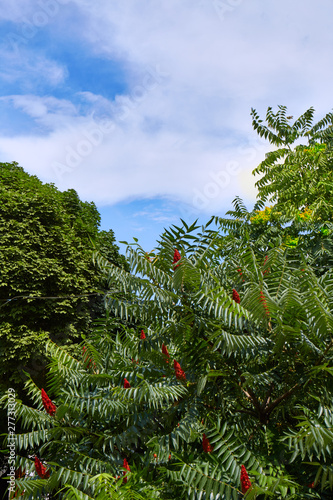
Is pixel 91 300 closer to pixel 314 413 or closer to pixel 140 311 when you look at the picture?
pixel 140 311

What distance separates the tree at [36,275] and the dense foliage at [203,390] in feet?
20.2

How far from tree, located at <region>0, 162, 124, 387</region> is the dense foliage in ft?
20.2

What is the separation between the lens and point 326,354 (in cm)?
306

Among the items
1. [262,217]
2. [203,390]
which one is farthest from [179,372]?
[262,217]

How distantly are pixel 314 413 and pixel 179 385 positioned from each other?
3.22ft

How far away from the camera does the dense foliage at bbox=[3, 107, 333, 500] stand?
116 inches

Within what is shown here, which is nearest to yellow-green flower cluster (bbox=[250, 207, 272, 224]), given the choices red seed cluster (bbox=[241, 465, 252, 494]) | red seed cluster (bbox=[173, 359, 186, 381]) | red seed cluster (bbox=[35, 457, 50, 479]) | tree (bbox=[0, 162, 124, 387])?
tree (bbox=[0, 162, 124, 387])

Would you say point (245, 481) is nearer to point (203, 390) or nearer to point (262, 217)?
point (203, 390)

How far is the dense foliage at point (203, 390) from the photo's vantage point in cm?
294

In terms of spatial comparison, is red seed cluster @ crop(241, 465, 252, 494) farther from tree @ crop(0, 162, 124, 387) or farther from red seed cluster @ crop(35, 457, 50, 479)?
tree @ crop(0, 162, 124, 387)

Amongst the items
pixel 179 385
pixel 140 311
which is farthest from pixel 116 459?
pixel 140 311

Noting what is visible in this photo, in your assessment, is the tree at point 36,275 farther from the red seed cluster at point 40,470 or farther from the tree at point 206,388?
the tree at point 206,388

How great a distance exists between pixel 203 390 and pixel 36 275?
815cm

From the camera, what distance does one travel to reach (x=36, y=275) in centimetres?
1076
